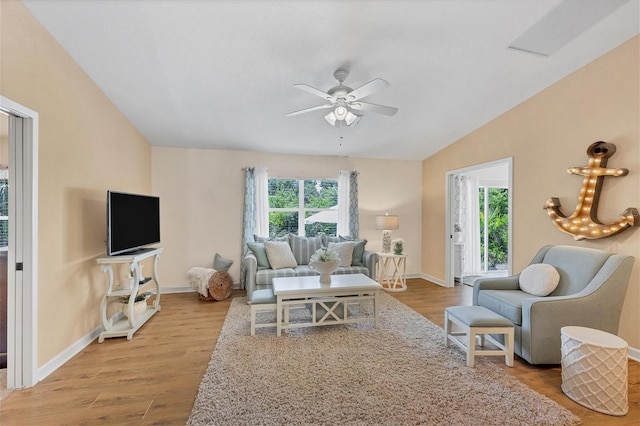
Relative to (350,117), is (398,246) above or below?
below

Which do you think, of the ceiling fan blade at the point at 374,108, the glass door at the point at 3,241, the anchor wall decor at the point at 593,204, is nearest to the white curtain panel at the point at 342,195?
the ceiling fan blade at the point at 374,108

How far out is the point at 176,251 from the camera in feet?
15.5

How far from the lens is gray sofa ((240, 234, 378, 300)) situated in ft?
13.5

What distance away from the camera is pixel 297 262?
15.5 ft

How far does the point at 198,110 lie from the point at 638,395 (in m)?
4.97

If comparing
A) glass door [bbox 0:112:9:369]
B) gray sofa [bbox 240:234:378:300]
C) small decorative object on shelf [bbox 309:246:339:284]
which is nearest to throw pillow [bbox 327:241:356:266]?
gray sofa [bbox 240:234:378:300]

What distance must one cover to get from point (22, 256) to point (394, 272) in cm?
488

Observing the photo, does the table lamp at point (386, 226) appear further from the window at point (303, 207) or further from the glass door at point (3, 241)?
the glass door at point (3, 241)

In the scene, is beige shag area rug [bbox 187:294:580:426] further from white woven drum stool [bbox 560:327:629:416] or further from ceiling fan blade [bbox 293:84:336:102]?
ceiling fan blade [bbox 293:84:336:102]

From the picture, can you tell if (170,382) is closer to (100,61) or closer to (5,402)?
(5,402)

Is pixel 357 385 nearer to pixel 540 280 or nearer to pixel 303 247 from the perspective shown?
pixel 540 280

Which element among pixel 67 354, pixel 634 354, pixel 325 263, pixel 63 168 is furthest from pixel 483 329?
pixel 63 168

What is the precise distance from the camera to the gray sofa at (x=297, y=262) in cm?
412

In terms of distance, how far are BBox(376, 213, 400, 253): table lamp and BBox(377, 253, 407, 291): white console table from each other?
0.69ft
